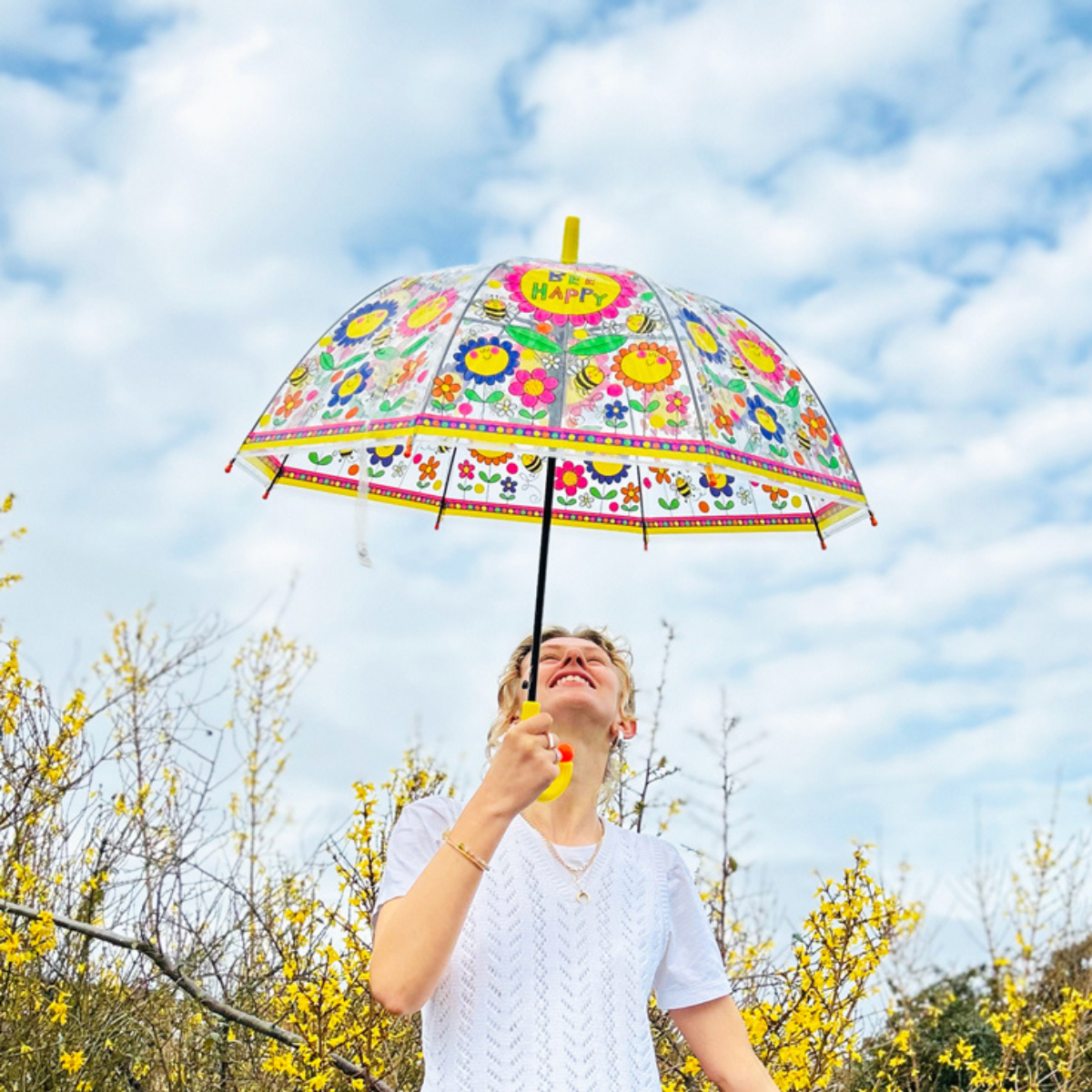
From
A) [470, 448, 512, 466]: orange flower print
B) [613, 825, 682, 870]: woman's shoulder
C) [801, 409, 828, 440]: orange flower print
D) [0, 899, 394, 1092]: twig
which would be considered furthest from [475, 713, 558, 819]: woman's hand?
[0, 899, 394, 1092]: twig

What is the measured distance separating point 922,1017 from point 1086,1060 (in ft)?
4.73

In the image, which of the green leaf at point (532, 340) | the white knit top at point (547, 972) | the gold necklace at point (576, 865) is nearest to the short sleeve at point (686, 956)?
the white knit top at point (547, 972)

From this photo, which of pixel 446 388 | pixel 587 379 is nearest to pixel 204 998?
pixel 446 388

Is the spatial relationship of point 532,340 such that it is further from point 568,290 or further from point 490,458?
point 490,458

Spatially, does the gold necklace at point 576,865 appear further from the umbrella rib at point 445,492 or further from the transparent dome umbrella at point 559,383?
the umbrella rib at point 445,492

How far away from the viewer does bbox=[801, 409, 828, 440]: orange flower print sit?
2926mm

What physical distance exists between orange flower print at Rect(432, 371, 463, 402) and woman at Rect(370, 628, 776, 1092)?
0.65 meters

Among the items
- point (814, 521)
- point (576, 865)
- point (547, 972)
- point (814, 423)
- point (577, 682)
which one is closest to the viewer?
point (547, 972)

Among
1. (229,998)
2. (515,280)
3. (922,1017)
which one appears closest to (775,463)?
(515,280)

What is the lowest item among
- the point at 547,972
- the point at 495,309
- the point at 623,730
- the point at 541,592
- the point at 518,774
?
the point at 547,972

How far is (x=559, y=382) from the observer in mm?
2422

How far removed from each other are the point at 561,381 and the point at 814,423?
0.84 metres

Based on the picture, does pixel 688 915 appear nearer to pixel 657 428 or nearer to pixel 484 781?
pixel 484 781

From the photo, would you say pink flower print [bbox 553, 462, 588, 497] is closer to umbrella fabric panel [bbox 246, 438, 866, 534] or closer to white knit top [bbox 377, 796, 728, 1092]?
umbrella fabric panel [bbox 246, 438, 866, 534]
